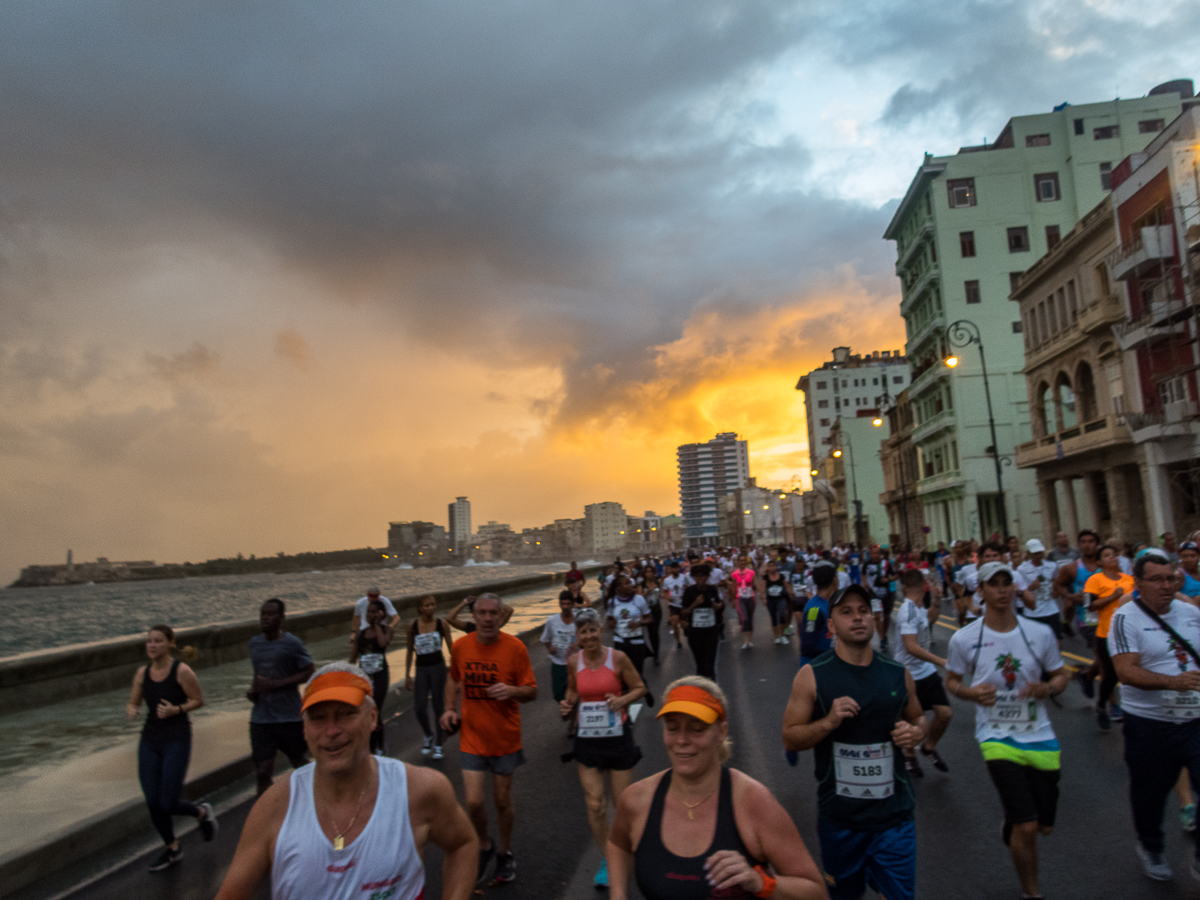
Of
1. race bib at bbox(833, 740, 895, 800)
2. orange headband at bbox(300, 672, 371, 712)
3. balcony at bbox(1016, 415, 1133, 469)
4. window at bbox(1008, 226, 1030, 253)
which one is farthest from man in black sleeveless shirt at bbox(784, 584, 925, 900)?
window at bbox(1008, 226, 1030, 253)

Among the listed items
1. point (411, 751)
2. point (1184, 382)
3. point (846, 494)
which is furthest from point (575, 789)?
point (846, 494)

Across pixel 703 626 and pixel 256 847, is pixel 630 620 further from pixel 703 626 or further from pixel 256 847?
pixel 256 847

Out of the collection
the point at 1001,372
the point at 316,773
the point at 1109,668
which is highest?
the point at 1001,372

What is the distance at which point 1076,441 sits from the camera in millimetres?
32625

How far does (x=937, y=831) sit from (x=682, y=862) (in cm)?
420

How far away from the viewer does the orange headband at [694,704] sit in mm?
2664

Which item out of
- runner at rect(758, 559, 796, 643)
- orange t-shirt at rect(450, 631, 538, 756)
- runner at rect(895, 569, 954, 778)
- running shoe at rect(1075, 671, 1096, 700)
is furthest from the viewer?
runner at rect(758, 559, 796, 643)

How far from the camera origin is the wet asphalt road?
4934mm

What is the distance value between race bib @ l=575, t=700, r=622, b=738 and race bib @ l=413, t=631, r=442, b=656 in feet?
13.2

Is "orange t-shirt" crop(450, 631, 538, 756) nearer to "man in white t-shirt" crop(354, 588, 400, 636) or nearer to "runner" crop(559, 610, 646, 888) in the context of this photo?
"runner" crop(559, 610, 646, 888)

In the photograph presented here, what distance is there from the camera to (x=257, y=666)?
6977mm

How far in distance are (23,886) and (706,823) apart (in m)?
5.30

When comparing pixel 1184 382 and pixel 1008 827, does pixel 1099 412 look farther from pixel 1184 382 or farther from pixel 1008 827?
pixel 1008 827

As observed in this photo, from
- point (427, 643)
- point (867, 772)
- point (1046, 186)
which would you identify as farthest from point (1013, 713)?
point (1046, 186)
